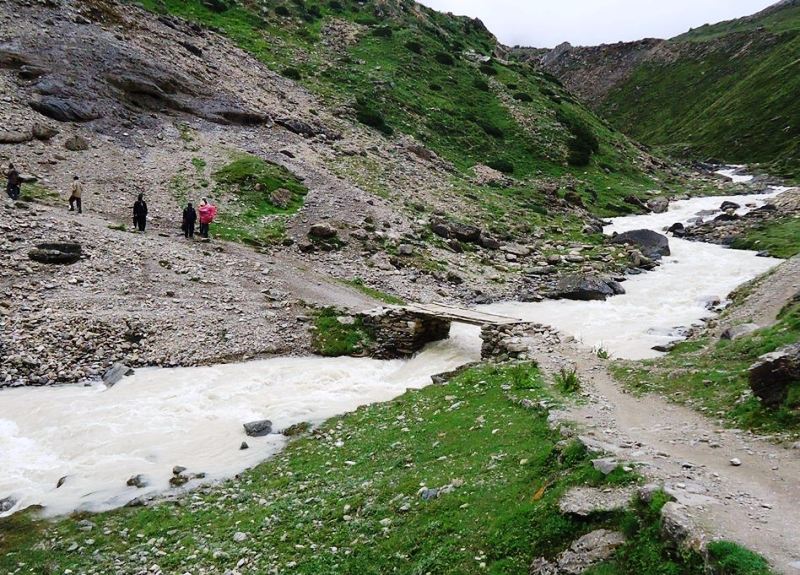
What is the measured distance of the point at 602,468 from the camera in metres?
11.1

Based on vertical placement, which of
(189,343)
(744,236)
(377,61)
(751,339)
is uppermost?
(377,61)

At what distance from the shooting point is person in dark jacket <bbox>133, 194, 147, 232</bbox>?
3472 cm

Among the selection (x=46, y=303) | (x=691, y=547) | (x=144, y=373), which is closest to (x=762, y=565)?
(x=691, y=547)

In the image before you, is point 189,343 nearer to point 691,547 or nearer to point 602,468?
point 602,468

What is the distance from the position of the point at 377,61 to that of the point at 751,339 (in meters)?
71.5

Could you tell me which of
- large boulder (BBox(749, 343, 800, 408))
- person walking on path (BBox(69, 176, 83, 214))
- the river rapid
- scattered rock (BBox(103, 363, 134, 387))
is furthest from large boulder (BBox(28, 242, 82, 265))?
large boulder (BBox(749, 343, 800, 408))

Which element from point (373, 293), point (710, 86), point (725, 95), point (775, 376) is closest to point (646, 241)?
point (373, 293)

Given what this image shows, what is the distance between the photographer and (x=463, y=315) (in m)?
30.0

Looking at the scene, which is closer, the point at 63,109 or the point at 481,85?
the point at 63,109

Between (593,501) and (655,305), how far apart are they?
1180 inches

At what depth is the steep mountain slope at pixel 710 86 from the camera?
108019 mm

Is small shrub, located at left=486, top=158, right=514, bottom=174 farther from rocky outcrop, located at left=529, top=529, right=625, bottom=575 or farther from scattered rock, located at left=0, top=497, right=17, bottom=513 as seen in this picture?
rocky outcrop, located at left=529, top=529, right=625, bottom=575

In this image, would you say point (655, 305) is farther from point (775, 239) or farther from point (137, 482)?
point (137, 482)

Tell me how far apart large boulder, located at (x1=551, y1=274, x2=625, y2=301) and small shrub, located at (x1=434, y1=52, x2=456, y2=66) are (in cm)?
5784
